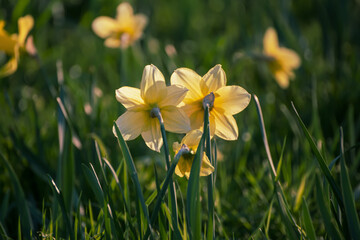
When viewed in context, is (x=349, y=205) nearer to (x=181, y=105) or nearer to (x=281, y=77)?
(x=181, y=105)

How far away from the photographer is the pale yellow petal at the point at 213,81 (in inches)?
31.0

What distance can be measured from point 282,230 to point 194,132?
1.60 ft

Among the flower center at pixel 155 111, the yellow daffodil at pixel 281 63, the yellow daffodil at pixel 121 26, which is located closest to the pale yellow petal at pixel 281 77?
the yellow daffodil at pixel 281 63

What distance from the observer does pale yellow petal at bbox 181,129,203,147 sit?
30.0 inches

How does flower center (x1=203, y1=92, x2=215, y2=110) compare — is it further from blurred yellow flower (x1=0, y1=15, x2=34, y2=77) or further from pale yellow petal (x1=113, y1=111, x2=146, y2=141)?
blurred yellow flower (x1=0, y1=15, x2=34, y2=77)

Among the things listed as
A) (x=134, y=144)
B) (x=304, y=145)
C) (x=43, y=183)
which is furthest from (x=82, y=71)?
(x=304, y=145)

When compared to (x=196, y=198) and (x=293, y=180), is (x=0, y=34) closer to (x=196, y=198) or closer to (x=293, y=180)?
(x=196, y=198)

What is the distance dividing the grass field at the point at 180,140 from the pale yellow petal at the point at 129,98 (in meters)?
0.04

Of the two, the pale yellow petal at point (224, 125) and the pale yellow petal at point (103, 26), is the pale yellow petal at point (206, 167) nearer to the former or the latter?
the pale yellow petal at point (224, 125)

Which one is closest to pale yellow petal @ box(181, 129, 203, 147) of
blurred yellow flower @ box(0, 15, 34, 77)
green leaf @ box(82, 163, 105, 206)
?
green leaf @ box(82, 163, 105, 206)

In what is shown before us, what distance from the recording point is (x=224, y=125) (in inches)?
32.5

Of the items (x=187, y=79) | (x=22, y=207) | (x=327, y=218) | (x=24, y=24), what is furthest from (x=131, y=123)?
(x=24, y=24)

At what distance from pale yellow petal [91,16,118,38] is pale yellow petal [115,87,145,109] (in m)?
1.06

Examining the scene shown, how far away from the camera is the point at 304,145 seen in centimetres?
130
